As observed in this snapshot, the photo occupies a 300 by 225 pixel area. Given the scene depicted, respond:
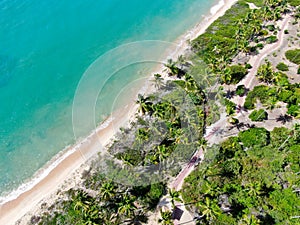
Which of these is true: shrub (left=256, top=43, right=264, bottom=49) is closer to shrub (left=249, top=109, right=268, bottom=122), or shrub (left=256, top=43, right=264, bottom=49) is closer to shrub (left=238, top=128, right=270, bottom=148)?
shrub (left=249, top=109, right=268, bottom=122)

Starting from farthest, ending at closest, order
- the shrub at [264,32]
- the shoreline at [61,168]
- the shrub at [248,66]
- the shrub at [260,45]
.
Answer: the shrub at [264,32]
the shrub at [260,45]
the shrub at [248,66]
the shoreline at [61,168]

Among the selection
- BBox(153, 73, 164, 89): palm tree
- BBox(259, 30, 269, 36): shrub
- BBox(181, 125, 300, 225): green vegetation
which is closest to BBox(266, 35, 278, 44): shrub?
BBox(259, 30, 269, 36): shrub

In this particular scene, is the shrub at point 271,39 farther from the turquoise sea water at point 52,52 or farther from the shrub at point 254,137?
the shrub at point 254,137

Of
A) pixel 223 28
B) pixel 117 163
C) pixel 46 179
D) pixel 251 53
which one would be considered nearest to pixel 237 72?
pixel 251 53

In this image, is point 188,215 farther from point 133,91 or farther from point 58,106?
point 58,106

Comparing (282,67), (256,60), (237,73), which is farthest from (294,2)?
(237,73)

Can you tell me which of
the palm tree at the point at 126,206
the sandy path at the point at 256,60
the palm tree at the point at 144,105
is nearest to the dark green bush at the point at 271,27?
the sandy path at the point at 256,60
